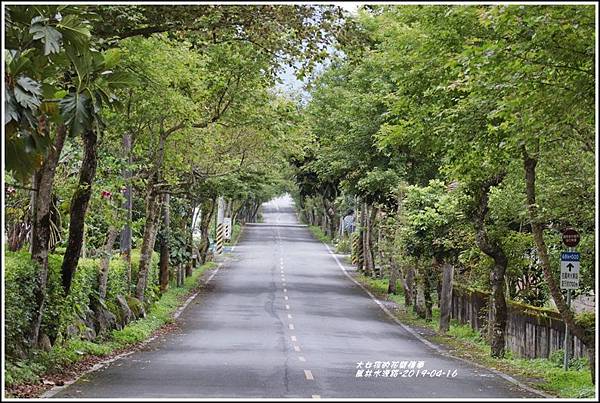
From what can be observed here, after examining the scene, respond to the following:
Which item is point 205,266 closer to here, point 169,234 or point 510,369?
point 169,234

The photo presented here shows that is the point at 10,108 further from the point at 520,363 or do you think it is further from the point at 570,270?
the point at 520,363

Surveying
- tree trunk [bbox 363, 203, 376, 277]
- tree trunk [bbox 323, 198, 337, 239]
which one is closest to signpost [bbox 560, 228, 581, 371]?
tree trunk [bbox 363, 203, 376, 277]

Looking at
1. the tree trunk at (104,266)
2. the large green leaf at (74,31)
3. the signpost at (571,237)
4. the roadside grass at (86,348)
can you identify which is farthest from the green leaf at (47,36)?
the tree trunk at (104,266)

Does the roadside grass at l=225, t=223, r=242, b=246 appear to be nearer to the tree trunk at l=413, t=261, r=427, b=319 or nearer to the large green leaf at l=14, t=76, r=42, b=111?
the tree trunk at l=413, t=261, r=427, b=319

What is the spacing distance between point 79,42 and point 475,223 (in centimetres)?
1208

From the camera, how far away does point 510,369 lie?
18.6m

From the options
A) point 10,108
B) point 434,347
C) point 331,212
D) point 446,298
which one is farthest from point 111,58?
point 331,212

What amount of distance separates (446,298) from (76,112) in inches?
736

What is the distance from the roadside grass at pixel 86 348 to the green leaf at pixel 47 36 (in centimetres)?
497

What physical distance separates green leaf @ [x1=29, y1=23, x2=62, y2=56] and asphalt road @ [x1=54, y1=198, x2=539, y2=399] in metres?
4.73

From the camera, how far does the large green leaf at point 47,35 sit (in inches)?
375

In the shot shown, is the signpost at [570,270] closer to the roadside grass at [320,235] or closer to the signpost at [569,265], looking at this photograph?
the signpost at [569,265]

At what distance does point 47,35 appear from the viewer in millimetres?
9602

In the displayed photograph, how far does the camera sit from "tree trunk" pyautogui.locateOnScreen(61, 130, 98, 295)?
55.5 ft
